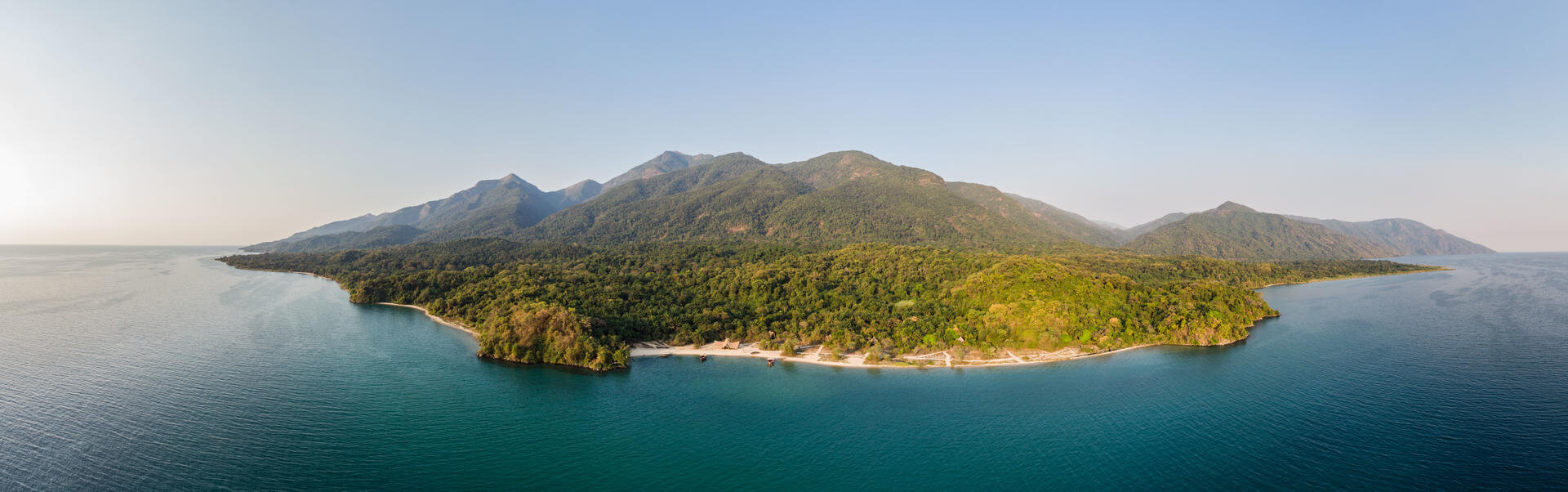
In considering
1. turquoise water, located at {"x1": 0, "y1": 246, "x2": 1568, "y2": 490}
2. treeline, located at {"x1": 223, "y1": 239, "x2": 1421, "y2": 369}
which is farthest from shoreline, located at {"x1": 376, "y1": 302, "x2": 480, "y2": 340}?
turquoise water, located at {"x1": 0, "y1": 246, "x2": 1568, "y2": 490}

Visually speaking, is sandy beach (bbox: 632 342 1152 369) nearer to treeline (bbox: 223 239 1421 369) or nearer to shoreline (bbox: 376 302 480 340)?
treeline (bbox: 223 239 1421 369)

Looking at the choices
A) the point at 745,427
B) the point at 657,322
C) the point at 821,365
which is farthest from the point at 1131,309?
the point at 657,322

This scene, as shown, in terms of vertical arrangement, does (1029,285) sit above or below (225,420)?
above

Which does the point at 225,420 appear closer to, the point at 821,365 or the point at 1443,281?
the point at 821,365

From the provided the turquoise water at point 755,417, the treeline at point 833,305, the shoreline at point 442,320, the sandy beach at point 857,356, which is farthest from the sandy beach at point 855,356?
the shoreline at point 442,320

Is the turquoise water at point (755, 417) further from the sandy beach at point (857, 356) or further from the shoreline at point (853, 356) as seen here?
the sandy beach at point (857, 356)

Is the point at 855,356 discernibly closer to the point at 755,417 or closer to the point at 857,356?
the point at 857,356
